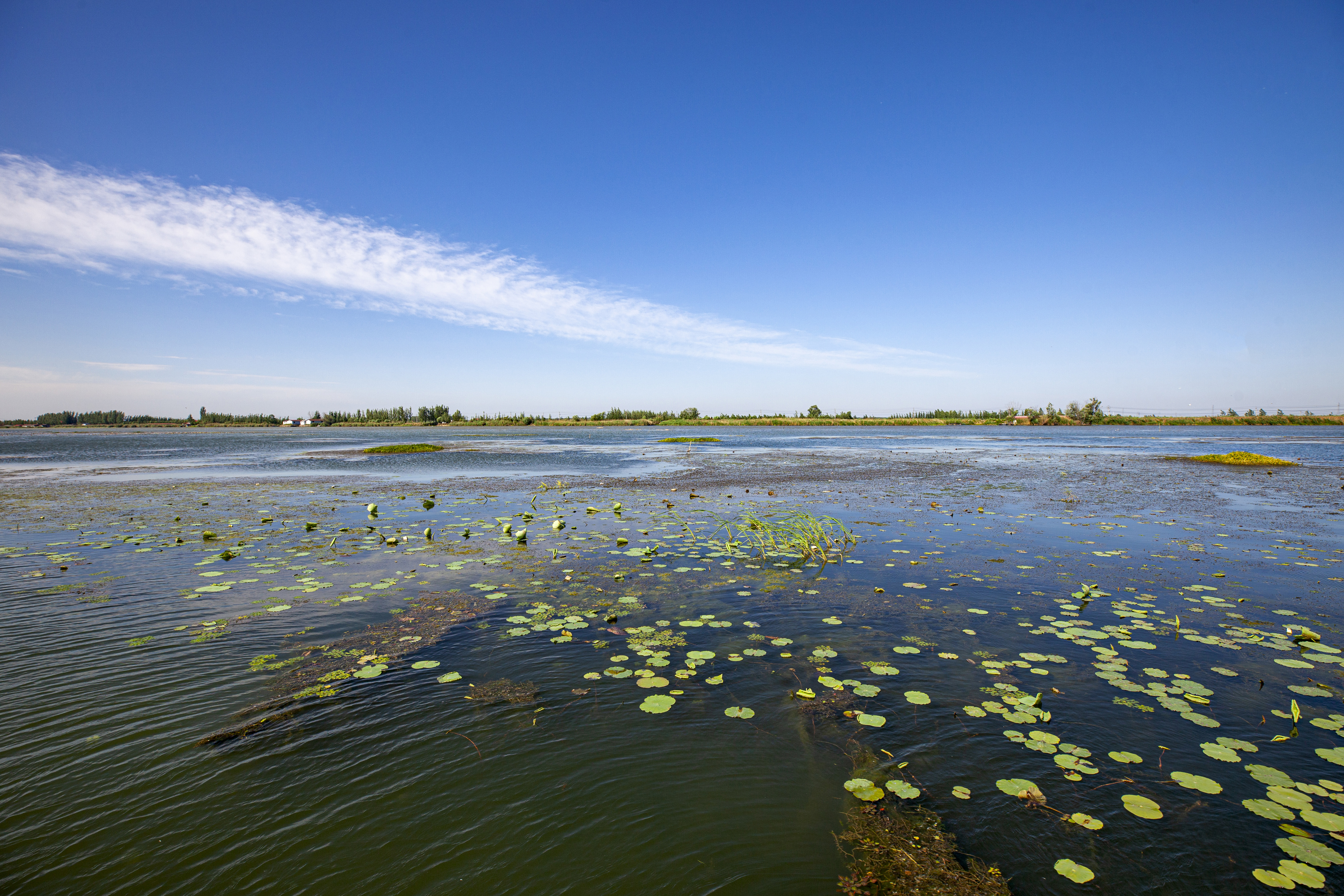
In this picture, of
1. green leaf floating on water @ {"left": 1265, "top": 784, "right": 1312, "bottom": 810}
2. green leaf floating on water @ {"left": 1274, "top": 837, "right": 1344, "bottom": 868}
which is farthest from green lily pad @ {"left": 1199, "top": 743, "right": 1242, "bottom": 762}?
green leaf floating on water @ {"left": 1274, "top": 837, "right": 1344, "bottom": 868}

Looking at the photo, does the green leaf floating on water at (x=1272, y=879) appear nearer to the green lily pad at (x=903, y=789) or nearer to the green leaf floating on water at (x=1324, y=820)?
the green leaf floating on water at (x=1324, y=820)

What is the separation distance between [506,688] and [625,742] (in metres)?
1.41

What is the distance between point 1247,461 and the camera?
2564cm

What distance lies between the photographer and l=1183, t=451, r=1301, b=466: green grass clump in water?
82.4ft

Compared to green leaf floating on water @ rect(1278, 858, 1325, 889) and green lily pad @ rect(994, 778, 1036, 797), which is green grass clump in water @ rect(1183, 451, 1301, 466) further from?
green lily pad @ rect(994, 778, 1036, 797)

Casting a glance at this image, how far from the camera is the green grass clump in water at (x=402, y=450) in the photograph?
38438 mm

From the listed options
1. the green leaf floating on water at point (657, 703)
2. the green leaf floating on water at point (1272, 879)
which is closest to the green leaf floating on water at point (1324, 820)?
the green leaf floating on water at point (1272, 879)

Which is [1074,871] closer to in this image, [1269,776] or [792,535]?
[1269,776]

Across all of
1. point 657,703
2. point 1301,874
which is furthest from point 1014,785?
point 657,703

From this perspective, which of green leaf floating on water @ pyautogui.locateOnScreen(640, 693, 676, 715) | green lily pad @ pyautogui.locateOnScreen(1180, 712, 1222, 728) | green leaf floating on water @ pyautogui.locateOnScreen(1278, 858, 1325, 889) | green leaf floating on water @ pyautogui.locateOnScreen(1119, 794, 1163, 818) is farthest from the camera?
green leaf floating on water @ pyautogui.locateOnScreen(640, 693, 676, 715)

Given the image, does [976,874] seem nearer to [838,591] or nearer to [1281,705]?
[1281,705]

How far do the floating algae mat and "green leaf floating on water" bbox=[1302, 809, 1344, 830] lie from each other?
0.12ft

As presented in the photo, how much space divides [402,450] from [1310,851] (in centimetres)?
4282

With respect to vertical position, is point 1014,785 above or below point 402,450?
below
